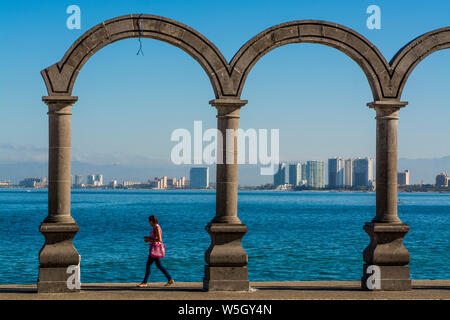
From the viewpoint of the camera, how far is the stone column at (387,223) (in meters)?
13.5

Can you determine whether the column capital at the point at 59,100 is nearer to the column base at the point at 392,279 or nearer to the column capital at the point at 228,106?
the column capital at the point at 228,106

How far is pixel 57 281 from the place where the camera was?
504 inches

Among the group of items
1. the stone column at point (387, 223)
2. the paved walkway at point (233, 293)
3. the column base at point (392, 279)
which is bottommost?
the paved walkway at point (233, 293)

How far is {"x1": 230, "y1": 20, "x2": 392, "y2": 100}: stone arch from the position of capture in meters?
13.1

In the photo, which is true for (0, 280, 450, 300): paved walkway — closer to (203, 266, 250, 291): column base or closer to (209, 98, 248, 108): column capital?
(203, 266, 250, 291): column base

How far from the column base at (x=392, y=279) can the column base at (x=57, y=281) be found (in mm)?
5785

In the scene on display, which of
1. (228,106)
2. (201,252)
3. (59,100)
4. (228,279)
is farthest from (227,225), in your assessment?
(201,252)

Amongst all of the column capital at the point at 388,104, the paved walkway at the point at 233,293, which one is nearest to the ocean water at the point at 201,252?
the paved walkway at the point at 233,293

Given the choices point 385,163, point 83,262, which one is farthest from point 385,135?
point 83,262

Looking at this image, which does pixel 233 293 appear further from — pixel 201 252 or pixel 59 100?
pixel 201 252

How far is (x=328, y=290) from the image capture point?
13367 mm
